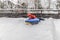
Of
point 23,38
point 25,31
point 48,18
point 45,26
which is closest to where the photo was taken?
point 23,38

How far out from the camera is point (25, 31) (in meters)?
2.92

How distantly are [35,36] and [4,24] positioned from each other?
0.99 metres

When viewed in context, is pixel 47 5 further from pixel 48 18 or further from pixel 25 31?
pixel 25 31

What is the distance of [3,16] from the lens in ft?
13.4

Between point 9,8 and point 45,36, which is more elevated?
point 9,8

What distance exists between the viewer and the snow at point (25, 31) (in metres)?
2.62

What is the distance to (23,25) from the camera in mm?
3264

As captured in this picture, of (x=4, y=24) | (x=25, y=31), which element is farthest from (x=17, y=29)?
(x=4, y=24)

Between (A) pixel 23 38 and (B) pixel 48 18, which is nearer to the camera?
(A) pixel 23 38

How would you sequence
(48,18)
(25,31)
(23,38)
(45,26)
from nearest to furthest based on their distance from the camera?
(23,38)
(25,31)
(45,26)
(48,18)

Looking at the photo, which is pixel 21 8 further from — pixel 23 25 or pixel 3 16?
pixel 23 25

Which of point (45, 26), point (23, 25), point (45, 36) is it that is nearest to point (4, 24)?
point (23, 25)

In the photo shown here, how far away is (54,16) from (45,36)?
4.73 feet

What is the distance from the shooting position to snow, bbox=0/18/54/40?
8.58 ft
